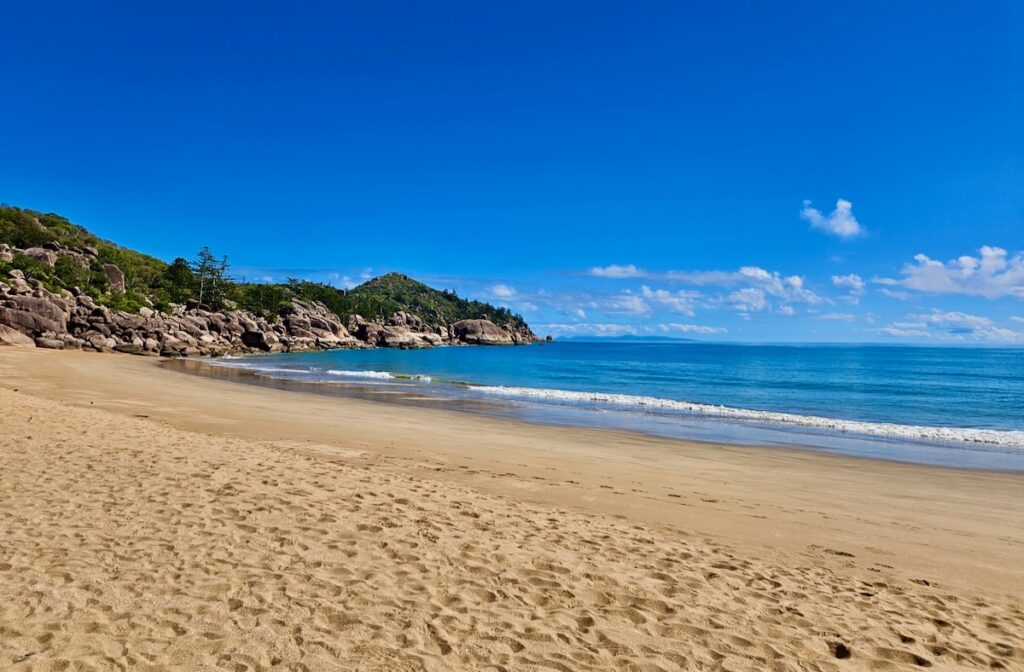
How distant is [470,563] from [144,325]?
78.2m

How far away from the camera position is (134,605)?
565 cm

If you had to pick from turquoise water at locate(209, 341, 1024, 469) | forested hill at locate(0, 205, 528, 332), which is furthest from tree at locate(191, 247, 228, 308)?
turquoise water at locate(209, 341, 1024, 469)

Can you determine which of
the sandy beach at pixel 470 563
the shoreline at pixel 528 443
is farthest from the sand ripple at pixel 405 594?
the shoreline at pixel 528 443

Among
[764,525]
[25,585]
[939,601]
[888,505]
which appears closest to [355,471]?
[25,585]

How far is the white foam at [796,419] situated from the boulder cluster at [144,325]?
49975mm

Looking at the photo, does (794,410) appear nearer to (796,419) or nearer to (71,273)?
(796,419)

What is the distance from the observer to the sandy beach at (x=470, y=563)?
5.34m

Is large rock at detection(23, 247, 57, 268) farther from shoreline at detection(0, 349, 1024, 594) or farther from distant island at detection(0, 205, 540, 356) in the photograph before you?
shoreline at detection(0, 349, 1024, 594)

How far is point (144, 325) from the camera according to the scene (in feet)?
232

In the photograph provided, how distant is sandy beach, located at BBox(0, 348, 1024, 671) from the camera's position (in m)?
5.34

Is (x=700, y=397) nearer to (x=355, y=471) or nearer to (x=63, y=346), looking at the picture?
(x=355, y=471)

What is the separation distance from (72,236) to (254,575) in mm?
122303

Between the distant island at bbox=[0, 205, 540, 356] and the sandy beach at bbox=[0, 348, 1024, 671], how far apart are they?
60225mm

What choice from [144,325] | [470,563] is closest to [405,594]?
[470,563]
